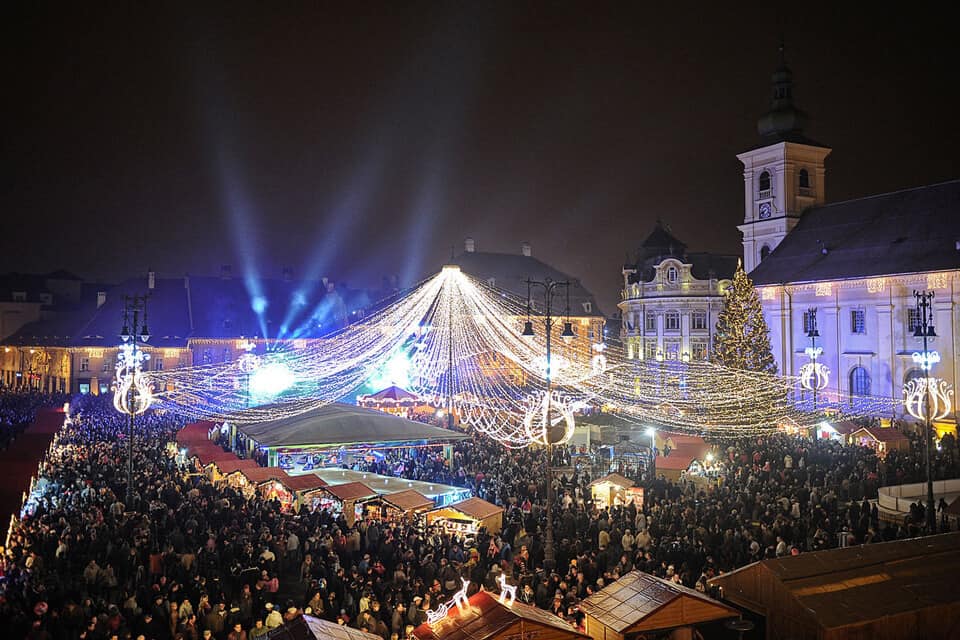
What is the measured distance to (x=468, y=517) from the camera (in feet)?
59.8

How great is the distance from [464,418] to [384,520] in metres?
19.0

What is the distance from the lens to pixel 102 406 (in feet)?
138

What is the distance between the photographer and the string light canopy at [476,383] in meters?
32.9

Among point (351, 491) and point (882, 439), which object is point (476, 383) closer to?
point (882, 439)

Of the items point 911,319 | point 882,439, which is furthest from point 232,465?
point 911,319

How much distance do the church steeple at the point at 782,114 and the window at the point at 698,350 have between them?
14.6 metres

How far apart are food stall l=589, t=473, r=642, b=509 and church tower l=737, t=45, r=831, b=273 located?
3426 centimetres

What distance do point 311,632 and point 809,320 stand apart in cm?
4142

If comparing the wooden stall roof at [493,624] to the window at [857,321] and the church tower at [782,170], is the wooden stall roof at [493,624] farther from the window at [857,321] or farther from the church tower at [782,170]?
the church tower at [782,170]

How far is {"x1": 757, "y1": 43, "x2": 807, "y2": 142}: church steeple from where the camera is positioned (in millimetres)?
51312

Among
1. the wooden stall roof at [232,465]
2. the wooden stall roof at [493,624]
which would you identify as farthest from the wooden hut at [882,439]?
the wooden stall roof at [493,624]

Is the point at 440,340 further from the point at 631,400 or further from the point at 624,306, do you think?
the point at 624,306

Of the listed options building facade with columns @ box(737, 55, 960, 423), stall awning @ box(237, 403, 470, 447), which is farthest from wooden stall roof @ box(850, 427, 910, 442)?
stall awning @ box(237, 403, 470, 447)

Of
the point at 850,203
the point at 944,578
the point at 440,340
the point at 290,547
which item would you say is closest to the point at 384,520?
the point at 290,547
